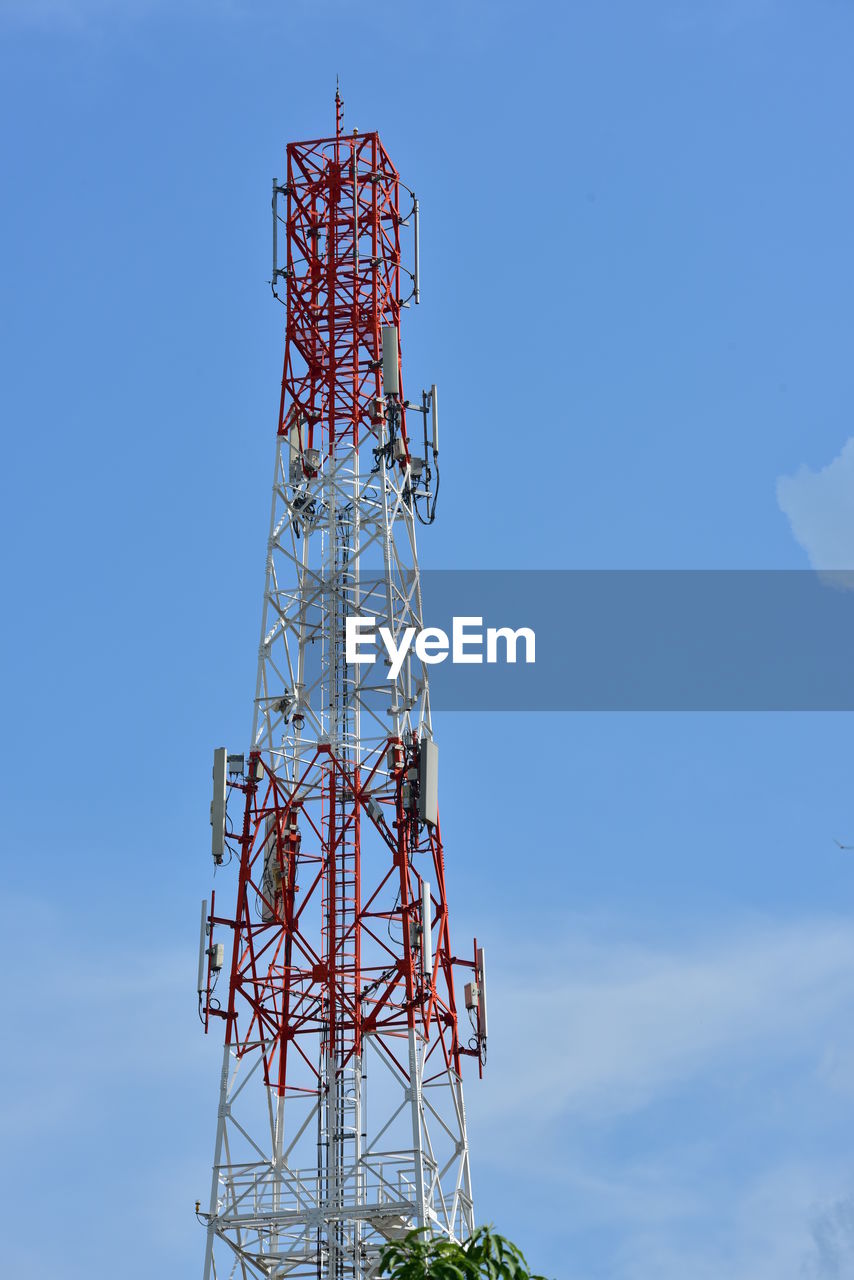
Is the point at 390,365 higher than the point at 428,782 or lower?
higher

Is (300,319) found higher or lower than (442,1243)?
higher

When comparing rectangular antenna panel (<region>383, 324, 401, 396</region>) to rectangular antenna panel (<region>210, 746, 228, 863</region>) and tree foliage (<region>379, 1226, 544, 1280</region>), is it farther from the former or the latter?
tree foliage (<region>379, 1226, 544, 1280</region>)

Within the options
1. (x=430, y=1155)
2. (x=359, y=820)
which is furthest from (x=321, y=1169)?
(x=359, y=820)

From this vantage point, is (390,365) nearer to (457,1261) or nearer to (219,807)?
(219,807)

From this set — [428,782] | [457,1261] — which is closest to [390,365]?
[428,782]

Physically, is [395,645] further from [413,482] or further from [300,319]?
[300,319]

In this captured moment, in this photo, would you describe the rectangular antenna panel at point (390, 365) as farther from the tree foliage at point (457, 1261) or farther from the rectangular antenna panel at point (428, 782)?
the tree foliage at point (457, 1261)

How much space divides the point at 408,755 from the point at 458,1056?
11186 mm

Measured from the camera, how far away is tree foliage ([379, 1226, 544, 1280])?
7775 cm

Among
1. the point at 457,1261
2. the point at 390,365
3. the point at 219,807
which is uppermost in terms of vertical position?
the point at 390,365

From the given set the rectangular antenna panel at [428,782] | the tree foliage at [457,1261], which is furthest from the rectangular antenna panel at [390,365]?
the tree foliage at [457,1261]

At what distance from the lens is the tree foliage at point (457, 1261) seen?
7775 centimetres

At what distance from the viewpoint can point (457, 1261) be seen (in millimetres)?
78250

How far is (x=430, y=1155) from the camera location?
9438 centimetres
